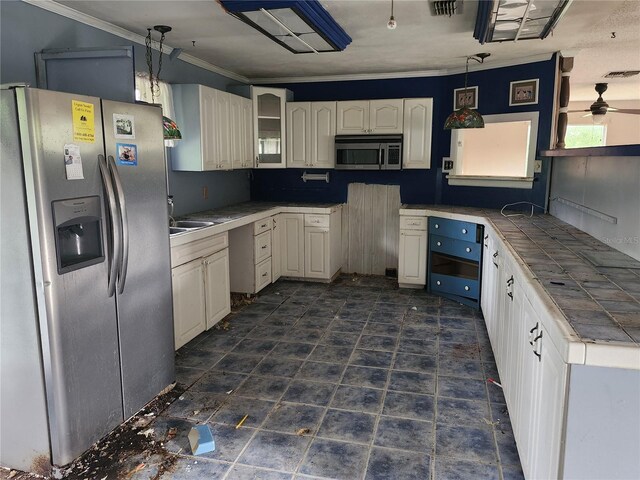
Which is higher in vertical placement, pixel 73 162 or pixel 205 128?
pixel 205 128

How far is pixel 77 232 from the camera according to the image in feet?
7.35

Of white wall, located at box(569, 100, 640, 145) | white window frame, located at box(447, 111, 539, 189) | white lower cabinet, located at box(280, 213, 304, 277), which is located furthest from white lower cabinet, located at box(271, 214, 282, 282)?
white wall, located at box(569, 100, 640, 145)

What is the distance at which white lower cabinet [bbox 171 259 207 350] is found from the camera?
11.1 ft

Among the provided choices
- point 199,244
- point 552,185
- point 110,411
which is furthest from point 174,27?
point 552,185

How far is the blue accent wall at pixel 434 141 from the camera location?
182 inches

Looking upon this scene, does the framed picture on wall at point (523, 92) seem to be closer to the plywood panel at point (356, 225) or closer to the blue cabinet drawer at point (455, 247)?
the blue cabinet drawer at point (455, 247)

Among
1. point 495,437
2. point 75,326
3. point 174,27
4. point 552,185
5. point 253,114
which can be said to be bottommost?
point 495,437

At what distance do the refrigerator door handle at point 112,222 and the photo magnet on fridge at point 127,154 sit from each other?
0.12 metres

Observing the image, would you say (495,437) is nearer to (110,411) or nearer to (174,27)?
(110,411)

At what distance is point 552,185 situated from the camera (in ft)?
14.8

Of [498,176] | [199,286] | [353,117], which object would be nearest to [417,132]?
[353,117]

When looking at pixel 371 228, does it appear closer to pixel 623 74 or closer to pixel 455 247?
pixel 455 247

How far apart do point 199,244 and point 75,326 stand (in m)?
1.49

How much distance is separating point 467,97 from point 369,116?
108 centimetres
